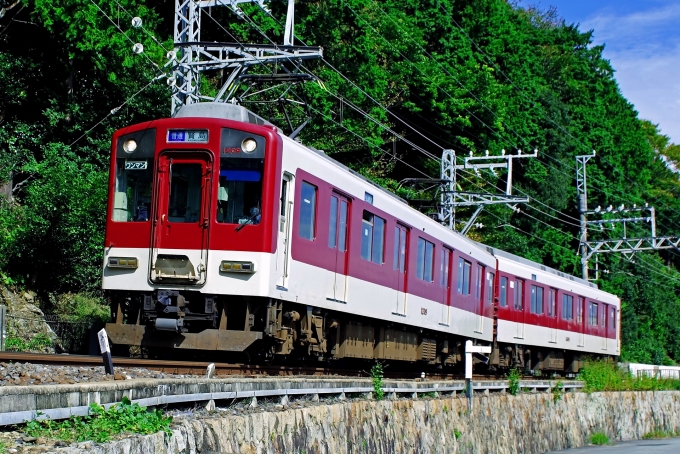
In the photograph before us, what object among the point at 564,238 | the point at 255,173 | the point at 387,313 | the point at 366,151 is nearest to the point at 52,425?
the point at 255,173

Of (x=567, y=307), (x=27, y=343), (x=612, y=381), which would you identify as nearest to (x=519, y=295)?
(x=612, y=381)

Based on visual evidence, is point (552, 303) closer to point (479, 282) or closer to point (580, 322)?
point (580, 322)

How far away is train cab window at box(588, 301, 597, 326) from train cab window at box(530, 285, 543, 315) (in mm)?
4971

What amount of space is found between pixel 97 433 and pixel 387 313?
10540 mm

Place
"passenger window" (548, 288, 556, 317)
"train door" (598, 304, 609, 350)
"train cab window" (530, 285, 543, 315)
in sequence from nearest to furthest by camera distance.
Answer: "train cab window" (530, 285, 543, 315) < "passenger window" (548, 288, 556, 317) < "train door" (598, 304, 609, 350)

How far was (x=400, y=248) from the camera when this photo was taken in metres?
16.5

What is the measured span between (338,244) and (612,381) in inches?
506

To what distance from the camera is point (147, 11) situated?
1010 inches

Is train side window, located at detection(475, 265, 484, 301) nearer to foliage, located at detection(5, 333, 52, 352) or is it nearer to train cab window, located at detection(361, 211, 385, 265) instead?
train cab window, located at detection(361, 211, 385, 265)

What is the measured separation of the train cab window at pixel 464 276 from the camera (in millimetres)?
20172

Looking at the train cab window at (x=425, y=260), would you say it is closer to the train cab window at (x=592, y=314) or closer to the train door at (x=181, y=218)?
the train door at (x=181, y=218)

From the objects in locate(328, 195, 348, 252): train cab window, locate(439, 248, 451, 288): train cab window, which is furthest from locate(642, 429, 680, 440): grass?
locate(328, 195, 348, 252): train cab window

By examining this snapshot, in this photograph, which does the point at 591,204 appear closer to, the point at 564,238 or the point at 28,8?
the point at 564,238

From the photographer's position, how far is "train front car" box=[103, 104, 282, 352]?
37.9 ft
